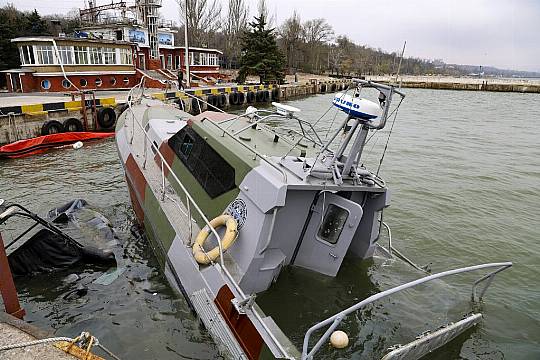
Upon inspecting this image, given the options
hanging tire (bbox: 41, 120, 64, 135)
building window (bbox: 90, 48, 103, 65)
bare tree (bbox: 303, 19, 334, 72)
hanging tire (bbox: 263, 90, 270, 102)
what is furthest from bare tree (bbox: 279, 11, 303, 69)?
hanging tire (bbox: 41, 120, 64, 135)

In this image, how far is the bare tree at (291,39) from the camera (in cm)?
6494

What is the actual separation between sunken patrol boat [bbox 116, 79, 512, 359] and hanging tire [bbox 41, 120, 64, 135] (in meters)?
11.5

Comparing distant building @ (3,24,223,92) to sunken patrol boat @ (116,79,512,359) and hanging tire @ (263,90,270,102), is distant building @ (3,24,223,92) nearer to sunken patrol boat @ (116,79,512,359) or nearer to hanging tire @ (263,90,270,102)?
hanging tire @ (263,90,270,102)

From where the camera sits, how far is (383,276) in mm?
5871

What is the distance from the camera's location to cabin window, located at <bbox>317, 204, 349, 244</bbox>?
4910 mm

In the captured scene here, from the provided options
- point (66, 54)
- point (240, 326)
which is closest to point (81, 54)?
point (66, 54)

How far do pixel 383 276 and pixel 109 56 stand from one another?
2563 cm

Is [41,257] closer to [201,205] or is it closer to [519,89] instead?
[201,205]

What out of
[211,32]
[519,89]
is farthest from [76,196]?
[519,89]

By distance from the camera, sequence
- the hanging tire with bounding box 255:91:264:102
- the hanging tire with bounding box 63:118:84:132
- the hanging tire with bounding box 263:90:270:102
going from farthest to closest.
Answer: the hanging tire with bounding box 263:90:270:102 < the hanging tire with bounding box 255:91:264:102 < the hanging tire with bounding box 63:118:84:132

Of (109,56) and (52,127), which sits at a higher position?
(109,56)

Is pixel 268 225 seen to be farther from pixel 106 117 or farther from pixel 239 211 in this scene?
pixel 106 117

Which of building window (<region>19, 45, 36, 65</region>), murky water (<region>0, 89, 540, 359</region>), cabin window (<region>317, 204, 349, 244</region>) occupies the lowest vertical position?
murky water (<region>0, 89, 540, 359</region>)

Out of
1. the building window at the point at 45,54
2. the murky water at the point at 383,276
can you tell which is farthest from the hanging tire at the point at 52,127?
the building window at the point at 45,54
